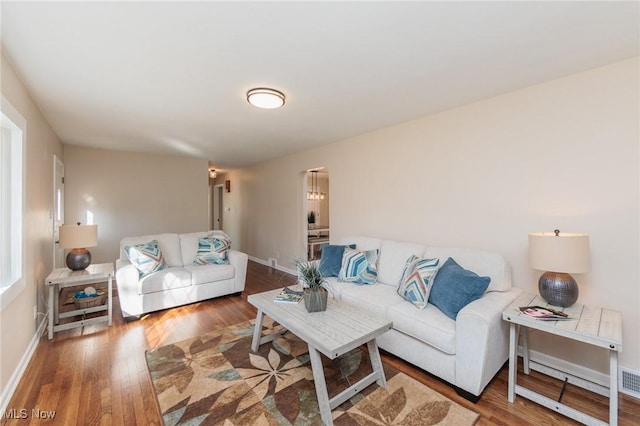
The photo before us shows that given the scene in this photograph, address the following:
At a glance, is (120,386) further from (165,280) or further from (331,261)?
(331,261)

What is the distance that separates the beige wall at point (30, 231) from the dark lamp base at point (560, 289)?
381 centimetres

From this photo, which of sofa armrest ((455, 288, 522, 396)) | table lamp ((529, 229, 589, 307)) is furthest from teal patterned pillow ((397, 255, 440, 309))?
table lamp ((529, 229, 589, 307))

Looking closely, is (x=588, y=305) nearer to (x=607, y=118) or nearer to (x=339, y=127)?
(x=607, y=118)

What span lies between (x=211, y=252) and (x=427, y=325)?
10.2 ft

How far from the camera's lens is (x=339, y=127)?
357cm

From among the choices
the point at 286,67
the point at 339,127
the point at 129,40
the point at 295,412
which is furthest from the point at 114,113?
the point at 295,412

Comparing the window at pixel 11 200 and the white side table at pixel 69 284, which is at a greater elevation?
the window at pixel 11 200

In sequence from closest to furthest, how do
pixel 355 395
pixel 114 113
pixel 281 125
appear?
pixel 355 395
pixel 114 113
pixel 281 125

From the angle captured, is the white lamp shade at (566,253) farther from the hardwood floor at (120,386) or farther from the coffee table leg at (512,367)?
the hardwood floor at (120,386)

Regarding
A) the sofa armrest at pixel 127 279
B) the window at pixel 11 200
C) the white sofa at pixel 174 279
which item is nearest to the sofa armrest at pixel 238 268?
the white sofa at pixel 174 279

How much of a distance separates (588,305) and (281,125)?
3.46 m

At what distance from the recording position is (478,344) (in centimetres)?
183

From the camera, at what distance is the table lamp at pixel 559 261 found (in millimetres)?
1849

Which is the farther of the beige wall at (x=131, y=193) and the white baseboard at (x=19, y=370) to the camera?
the beige wall at (x=131, y=193)
